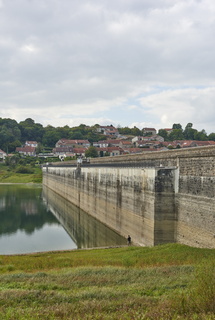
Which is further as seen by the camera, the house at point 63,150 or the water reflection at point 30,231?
the house at point 63,150

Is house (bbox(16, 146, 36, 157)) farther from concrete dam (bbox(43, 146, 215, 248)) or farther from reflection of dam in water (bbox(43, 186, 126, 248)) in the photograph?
concrete dam (bbox(43, 146, 215, 248))

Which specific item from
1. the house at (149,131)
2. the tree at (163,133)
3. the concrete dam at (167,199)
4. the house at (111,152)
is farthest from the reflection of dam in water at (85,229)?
the house at (149,131)

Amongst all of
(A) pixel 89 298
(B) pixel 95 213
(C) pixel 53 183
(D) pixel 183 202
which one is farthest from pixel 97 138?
(A) pixel 89 298

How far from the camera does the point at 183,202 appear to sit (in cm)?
2128

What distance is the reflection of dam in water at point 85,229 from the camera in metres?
29.9

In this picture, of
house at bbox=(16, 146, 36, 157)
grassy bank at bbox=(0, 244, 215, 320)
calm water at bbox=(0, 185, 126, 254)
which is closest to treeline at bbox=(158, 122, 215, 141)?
house at bbox=(16, 146, 36, 157)

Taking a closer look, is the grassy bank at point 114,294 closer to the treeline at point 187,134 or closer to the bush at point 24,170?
the bush at point 24,170

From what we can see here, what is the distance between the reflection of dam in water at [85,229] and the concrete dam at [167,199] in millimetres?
1110

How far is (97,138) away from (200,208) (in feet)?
572

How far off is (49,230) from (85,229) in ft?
16.5

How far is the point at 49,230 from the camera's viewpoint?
3828 centimetres

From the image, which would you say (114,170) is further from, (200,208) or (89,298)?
(89,298)

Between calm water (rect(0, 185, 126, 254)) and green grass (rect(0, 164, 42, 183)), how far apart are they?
63.0 metres

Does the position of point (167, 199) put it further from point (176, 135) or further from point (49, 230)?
point (176, 135)
